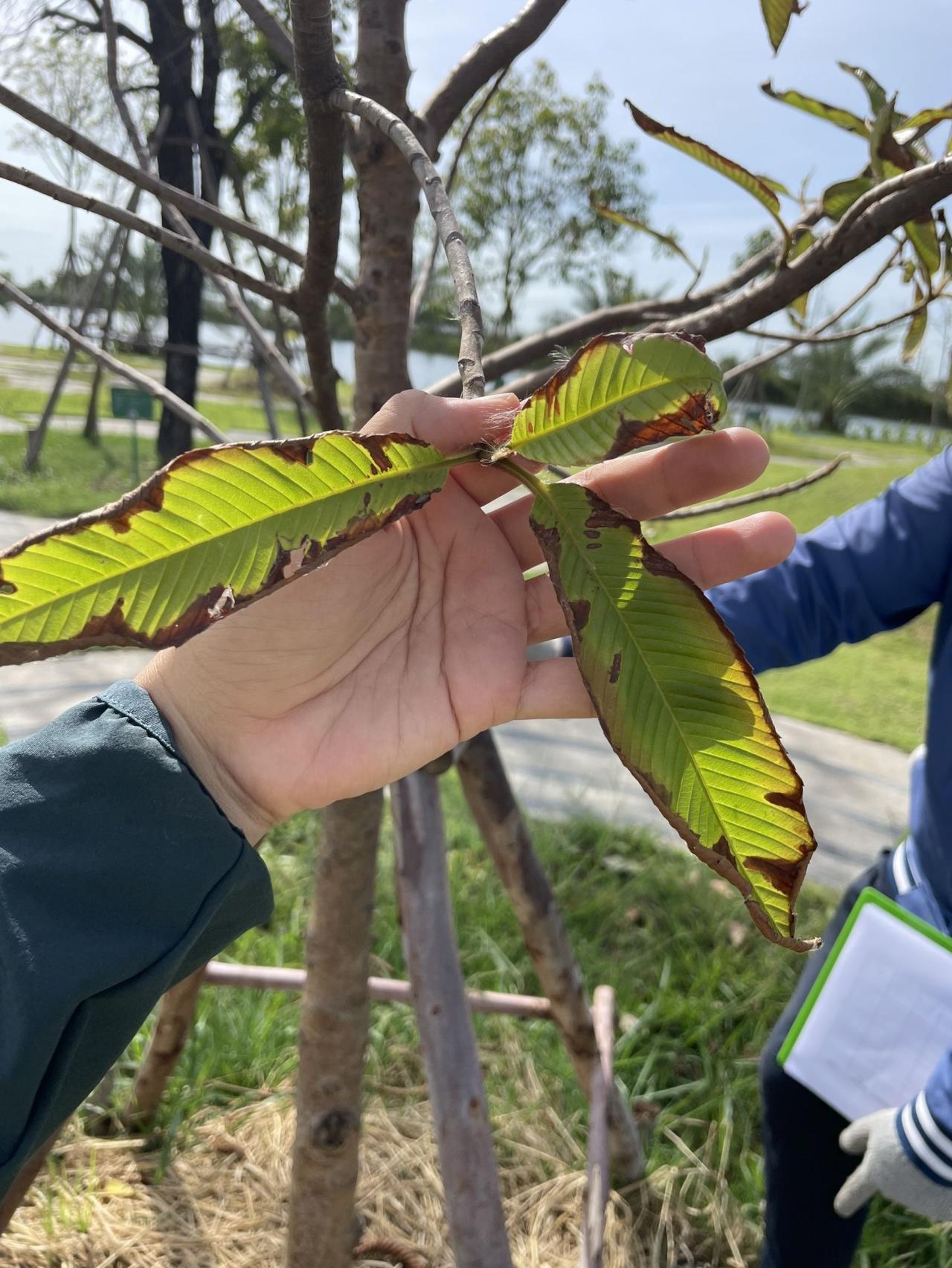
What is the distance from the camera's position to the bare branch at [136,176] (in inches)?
17.1

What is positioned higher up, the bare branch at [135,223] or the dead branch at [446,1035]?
the bare branch at [135,223]

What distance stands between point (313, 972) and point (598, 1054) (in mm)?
333

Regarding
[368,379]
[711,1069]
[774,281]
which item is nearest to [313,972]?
[368,379]

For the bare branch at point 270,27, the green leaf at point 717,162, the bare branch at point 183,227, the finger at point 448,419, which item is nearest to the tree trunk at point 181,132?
the bare branch at point 183,227

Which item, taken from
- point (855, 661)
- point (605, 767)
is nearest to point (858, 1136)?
point (605, 767)

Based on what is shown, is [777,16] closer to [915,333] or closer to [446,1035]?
[915,333]

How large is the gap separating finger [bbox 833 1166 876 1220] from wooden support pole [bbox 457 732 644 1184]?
0.22 m

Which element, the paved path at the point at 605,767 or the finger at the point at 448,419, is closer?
the finger at the point at 448,419

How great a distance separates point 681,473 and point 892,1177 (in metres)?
0.66

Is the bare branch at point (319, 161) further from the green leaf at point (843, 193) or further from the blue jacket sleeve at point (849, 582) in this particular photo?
the blue jacket sleeve at point (849, 582)

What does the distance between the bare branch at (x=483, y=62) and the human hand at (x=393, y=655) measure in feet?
1.03

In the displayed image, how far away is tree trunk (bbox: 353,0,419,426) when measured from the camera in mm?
578

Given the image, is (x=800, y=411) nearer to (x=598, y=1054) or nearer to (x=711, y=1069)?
(x=711, y=1069)

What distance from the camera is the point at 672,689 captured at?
0.31 meters
